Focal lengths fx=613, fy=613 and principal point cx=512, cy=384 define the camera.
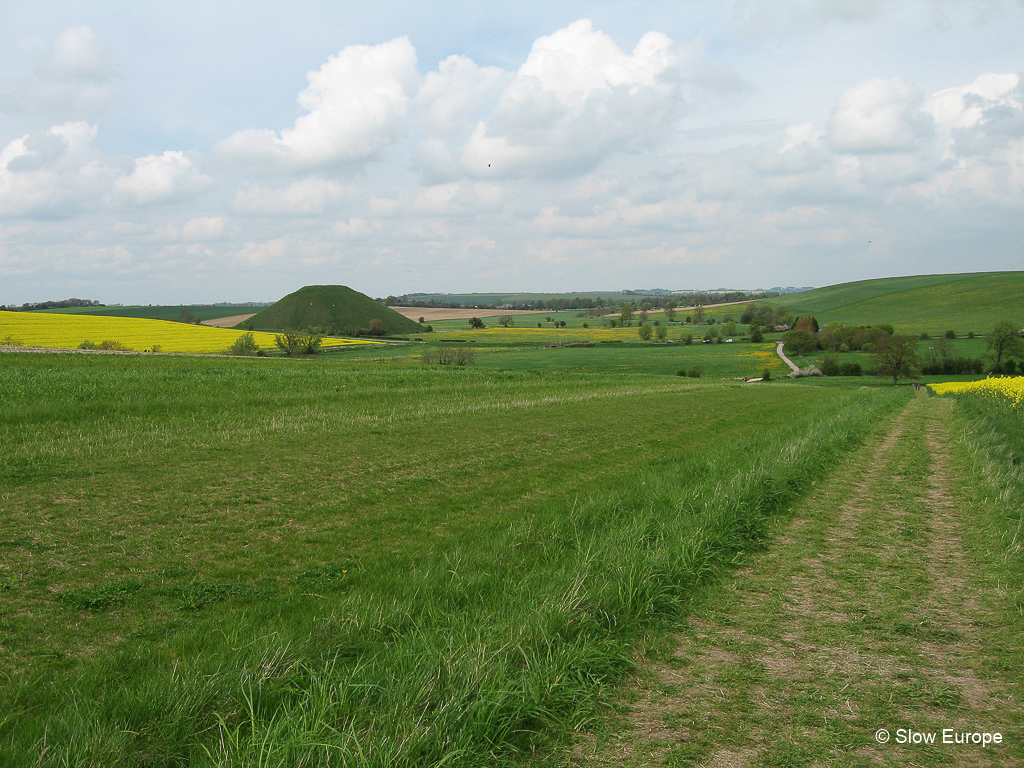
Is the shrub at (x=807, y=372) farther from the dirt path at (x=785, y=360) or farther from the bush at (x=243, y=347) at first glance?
the bush at (x=243, y=347)

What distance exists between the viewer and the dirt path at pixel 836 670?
404 centimetres

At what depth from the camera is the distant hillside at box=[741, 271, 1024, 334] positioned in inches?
4653

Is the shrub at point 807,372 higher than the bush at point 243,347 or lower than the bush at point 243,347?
lower

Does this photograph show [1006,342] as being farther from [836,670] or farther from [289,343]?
[836,670]

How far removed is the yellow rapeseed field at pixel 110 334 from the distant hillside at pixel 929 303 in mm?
115648

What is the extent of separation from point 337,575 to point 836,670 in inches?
219

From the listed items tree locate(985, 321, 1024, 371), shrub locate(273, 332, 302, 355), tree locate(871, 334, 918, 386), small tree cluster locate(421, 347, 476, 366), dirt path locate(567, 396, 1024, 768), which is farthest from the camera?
tree locate(985, 321, 1024, 371)

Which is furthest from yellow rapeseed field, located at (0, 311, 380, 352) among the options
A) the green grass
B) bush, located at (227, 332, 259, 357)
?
the green grass

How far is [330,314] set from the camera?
5787 inches

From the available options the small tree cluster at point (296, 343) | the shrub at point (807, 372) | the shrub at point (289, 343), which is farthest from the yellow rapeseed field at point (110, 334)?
the shrub at point (807, 372)

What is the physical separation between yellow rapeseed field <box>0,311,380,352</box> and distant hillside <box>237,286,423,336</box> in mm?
52039

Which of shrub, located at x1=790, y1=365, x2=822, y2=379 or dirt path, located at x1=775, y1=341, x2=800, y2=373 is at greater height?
dirt path, located at x1=775, y1=341, x2=800, y2=373

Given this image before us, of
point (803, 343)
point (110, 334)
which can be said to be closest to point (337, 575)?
point (110, 334)

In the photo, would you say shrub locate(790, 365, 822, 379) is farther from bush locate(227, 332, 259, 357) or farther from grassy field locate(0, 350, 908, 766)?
grassy field locate(0, 350, 908, 766)
